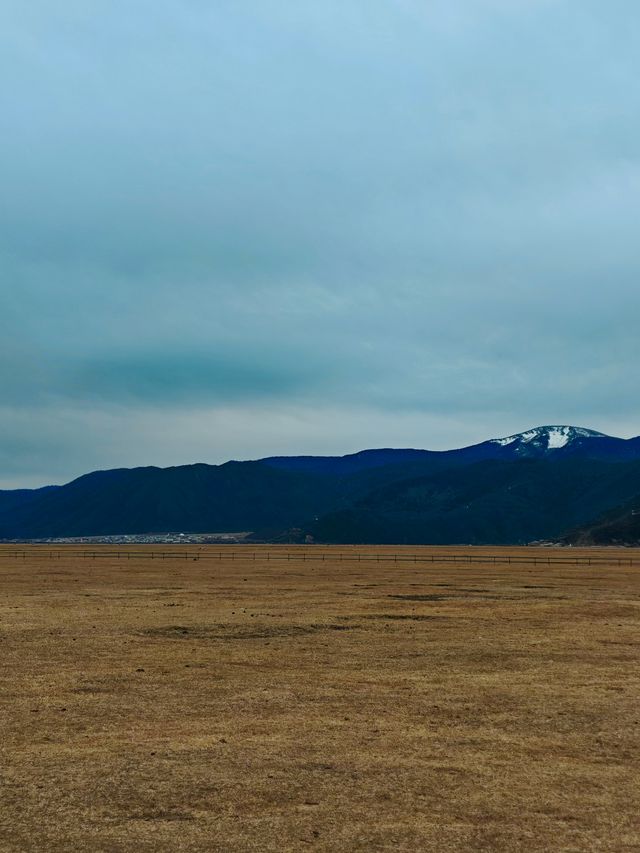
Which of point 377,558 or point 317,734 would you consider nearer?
point 317,734

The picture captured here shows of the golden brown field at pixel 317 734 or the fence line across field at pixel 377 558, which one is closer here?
the golden brown field at pixel 317 734

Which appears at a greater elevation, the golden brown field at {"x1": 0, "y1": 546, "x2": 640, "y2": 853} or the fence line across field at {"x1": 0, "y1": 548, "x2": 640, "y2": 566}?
the golden brown field at {"x1": 0, "y1": 546, "x2": 640, "y2": 853}

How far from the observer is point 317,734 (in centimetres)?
1803

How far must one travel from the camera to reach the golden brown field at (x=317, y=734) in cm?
1243

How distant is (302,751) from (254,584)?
50601 mm

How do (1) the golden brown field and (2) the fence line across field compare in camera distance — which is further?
(2) the fence line across field

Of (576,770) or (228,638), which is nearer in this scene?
(576,770)

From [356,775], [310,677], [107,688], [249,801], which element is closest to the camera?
[249,801]

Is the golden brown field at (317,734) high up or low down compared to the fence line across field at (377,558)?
up

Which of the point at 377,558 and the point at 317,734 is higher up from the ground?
the point at 317,734

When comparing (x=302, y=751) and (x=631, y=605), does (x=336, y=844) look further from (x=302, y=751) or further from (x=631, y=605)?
(x=631, y=605)

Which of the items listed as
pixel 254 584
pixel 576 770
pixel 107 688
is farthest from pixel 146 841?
pixel 254 584

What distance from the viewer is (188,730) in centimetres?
1833

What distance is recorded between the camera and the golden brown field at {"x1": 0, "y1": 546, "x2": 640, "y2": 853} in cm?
1243
